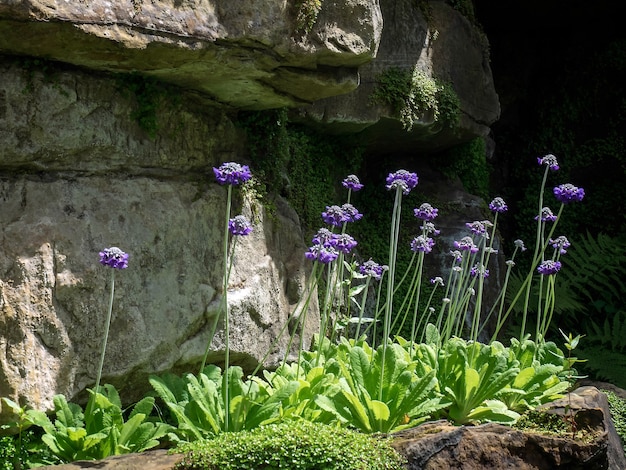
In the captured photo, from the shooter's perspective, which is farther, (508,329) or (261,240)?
(508,329)

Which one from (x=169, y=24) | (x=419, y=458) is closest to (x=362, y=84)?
(x=169, y=24)

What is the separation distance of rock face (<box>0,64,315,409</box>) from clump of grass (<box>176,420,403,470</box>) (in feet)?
4.06

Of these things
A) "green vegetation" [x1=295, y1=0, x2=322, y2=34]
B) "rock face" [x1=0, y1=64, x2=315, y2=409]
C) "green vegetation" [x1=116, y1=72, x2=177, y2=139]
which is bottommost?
"rock face" [x1=0, y1=64, x2=315, y2=409]

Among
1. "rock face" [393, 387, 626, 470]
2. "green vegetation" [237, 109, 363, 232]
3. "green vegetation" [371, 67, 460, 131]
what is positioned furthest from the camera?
"green vegetation" [371, 67, 460, 131]

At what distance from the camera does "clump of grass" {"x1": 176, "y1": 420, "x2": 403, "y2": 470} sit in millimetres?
4062

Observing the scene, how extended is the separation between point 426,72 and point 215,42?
11.8 ft

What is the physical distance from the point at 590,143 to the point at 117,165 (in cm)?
733

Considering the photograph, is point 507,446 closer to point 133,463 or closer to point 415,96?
point 133,463

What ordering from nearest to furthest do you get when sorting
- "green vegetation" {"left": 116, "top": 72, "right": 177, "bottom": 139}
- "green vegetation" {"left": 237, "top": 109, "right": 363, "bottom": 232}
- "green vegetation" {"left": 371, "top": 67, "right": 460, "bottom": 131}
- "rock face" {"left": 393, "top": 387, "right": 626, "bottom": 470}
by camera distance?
"rock face" {"left": 393, "top": 387, "right": 626, "bottom": 470}, "green vegetation" {"left": 116, "top": 72, "right": 177, "bottom": 139}, "green vegetation" {"left": 237, "top": 109, "right": 363, "bottom": 232}, "green vegetation" {"left": 371, "top": 67, "right": 460, "bottom": 131}

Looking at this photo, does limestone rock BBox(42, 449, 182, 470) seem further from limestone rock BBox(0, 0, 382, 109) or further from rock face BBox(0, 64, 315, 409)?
limestone rock BBox(0, 0, 382, 109)

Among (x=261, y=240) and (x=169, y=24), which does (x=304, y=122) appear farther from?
(x=169, y=24)

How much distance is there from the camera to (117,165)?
540 centimetres

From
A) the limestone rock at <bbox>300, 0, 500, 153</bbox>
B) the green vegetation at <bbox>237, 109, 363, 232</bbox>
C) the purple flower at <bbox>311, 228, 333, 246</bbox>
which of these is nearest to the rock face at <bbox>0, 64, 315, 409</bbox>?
the green vegetation at <bbox>237, 109, 363, 232</bbox>

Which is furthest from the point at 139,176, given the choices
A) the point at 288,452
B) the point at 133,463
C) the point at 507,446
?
the point at 507,446
